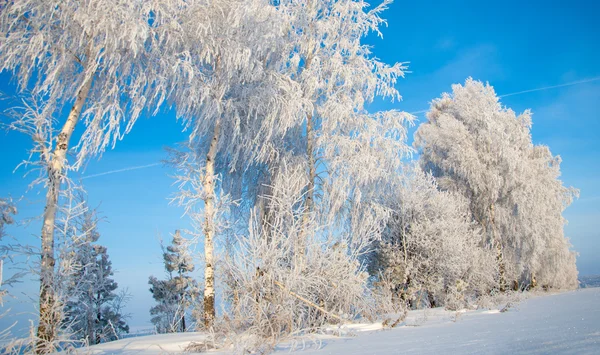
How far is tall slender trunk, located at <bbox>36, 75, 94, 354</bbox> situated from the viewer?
5492 mm

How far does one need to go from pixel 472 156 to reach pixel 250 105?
12267 mm

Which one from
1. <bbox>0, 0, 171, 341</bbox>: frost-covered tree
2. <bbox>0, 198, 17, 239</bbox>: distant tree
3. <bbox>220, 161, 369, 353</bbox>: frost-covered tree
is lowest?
<bbox>220, 161, 369, 353</bbox>: frost-covered tree

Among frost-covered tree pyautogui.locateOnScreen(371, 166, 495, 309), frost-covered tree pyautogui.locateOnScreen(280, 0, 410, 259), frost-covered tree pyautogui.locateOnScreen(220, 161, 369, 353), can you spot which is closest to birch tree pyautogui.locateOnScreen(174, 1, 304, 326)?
frost-covered tree pyautogui.locateOnScreen(280, 0, 410, 259)

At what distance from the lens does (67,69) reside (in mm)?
7059

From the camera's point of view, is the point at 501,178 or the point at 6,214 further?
the point at 501,178

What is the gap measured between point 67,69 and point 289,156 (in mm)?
6004

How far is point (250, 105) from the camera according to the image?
31.6 ft

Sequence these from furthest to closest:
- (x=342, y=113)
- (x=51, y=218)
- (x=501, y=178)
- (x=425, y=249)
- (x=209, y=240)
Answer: (x=501, y=178) → (x=425, y=249) → (x=342, y=113) → (x=209, y=240) → (x=51, y=218)

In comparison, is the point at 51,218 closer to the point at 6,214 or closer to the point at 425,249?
the point at 6,214

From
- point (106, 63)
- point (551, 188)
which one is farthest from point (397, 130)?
point (551, 188)

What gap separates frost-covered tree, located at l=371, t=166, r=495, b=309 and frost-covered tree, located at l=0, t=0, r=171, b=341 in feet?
28.6

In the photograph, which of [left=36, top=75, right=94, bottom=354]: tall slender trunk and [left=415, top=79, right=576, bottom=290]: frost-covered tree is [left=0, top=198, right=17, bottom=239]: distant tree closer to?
[left=36, top=75, right=94, bottom=354]: tall slender trunk

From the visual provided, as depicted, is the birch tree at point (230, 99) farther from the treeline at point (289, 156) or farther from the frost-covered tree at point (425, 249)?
the frost-covered tree at point (425, 249)

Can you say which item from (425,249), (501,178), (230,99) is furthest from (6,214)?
(501,178)
